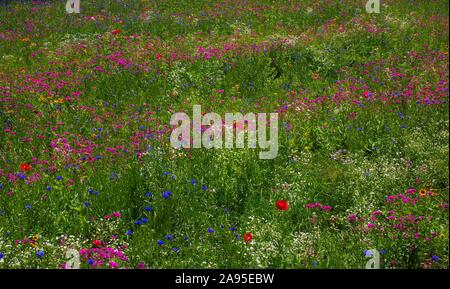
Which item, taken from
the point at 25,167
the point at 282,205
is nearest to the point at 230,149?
the point at 282,205

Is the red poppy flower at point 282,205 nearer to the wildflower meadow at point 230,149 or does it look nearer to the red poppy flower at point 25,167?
the wildflower meadow at point 230,149

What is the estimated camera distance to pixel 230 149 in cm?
653

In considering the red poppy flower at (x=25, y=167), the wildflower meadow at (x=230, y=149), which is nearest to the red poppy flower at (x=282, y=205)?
the wildflower meadow at (x=230, y=149)

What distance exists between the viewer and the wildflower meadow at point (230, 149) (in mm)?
4648

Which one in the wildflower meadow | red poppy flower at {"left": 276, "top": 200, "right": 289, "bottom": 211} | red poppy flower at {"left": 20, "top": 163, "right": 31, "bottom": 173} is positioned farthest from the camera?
red poppy flower at {"left": 20, "top": 163, "right": 31, "bottom": 173}

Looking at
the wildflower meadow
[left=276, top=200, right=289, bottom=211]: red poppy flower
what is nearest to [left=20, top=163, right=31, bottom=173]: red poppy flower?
the wildflower meadow

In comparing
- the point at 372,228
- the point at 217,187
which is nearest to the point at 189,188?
the point at 217,187

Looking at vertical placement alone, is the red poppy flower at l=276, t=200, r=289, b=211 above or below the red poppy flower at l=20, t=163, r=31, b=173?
below

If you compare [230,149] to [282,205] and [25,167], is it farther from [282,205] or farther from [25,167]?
[25,167]

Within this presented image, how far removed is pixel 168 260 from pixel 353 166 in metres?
2.90

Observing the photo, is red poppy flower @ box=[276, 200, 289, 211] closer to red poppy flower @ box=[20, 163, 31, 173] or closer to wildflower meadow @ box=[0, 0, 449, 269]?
wildflower meadow @ box=[0, 0, 449, 269]

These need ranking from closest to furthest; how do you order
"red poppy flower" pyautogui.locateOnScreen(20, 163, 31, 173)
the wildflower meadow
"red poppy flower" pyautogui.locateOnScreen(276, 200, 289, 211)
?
the wildflower meadow, "red poppy flower" pyautogui.locateOnScreen(276, 200, 289, 211), "red poppy flower" pyautogui.locateOnScreen(20, 163, 31, 173)

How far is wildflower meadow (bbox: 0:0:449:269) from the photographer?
465 cm
